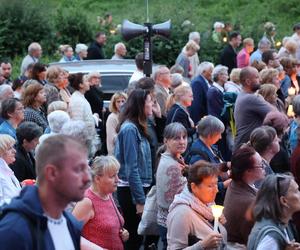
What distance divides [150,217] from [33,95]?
3.04 metres

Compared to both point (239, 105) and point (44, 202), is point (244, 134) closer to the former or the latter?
point (239, 105)


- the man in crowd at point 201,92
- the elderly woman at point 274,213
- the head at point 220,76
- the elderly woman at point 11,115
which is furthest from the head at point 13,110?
the head at point 220,76

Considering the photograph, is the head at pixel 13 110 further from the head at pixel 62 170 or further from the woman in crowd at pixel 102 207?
the head at pixel 62 170

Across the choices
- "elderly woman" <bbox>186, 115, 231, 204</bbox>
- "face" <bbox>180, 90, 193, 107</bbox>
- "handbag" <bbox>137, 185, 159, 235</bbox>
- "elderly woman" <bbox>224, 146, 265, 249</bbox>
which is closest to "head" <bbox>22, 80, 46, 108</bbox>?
"face" <bbox>180, 90, 193, 107</bbox>

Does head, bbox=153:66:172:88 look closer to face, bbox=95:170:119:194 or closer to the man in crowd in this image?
the man in crowd

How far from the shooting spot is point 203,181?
643 centimetres

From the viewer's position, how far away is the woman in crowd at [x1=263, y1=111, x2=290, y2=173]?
8461 millimetres

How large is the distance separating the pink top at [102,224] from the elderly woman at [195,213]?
557 mm

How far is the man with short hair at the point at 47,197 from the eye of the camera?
369cm

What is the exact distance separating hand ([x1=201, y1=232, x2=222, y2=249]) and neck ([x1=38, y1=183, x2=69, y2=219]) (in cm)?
254

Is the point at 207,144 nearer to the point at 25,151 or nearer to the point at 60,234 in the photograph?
the point at 25,151

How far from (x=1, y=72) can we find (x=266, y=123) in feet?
23.3

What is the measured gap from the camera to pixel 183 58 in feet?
58.8

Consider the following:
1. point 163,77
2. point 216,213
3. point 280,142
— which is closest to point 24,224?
point 216,213
